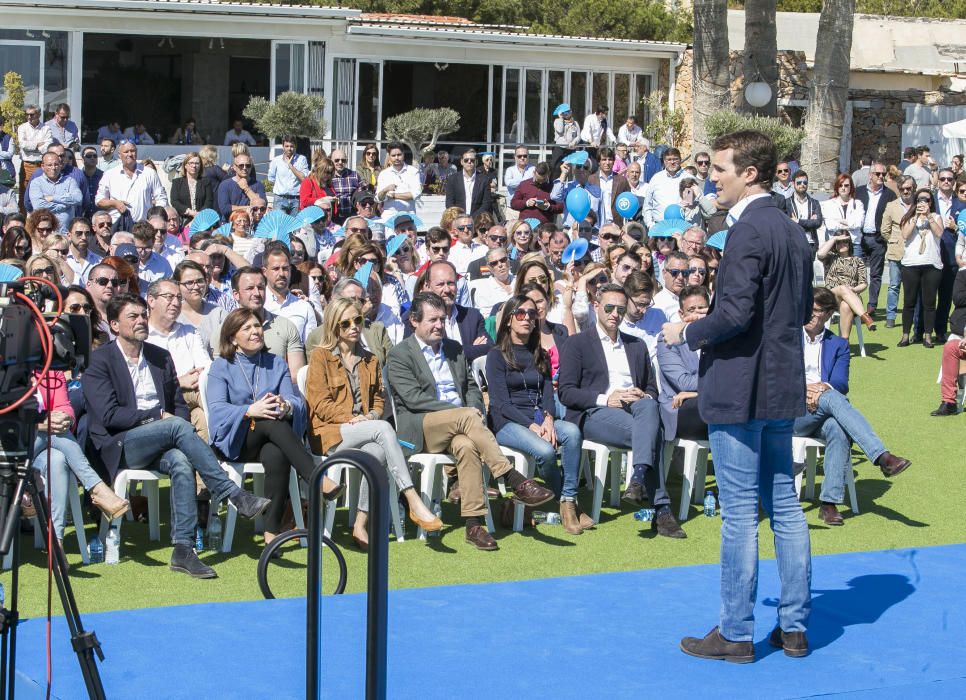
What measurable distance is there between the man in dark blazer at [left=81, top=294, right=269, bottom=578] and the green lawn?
284mm

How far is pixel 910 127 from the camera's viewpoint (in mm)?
26828

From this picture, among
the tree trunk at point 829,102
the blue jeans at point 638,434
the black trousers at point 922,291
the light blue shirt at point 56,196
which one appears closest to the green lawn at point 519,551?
the blue jeans at point 638,434

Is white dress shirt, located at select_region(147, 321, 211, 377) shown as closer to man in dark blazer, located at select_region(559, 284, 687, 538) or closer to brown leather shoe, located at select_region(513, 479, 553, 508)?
brown leather shoe, located at select_region(513, 479, 553, 508)

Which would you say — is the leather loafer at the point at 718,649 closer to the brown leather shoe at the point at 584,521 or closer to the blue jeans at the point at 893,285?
the brown leather shoe at the point at 584,521

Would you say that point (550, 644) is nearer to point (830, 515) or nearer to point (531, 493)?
point (531, 493)

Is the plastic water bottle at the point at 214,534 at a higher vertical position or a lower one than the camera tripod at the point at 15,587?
lower

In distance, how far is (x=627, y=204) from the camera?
15969 millimetres

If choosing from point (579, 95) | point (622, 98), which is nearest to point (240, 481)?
point (579, 95)

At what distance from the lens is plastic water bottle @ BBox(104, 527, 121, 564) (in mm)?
6707

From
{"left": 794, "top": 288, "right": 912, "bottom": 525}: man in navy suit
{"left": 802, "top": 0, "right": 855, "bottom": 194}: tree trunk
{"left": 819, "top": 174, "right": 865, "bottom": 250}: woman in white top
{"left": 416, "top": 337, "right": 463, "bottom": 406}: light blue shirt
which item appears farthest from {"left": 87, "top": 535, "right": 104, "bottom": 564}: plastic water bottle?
{"left": 802, "top": 0, "right": 855, "bottom": 194}: tree trunk

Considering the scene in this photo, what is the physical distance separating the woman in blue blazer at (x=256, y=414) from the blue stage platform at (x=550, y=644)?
158 centimetres

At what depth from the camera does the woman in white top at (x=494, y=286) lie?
33.4 feet

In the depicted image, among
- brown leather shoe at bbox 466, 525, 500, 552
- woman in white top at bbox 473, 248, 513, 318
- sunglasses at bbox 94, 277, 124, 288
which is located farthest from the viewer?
woman in white top at bbox 473, 248, 513, 318

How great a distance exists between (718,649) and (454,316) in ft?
14.9
